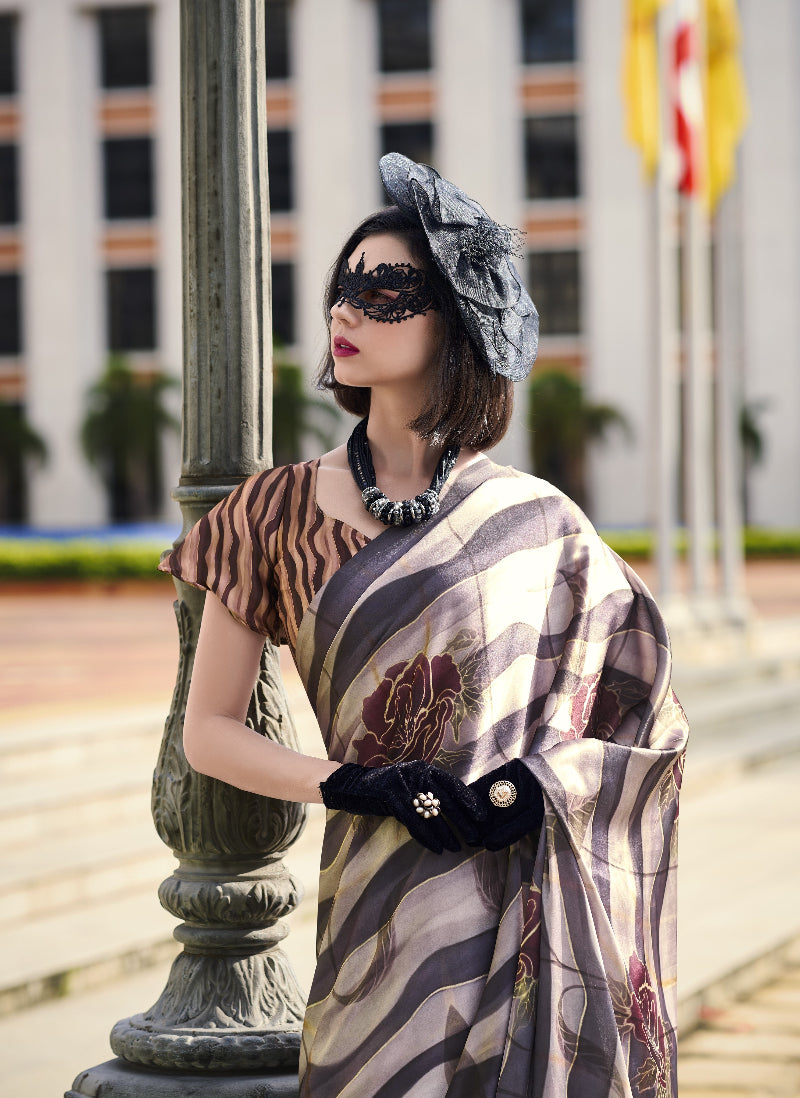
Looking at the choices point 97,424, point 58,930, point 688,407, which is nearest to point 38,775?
point 58,930

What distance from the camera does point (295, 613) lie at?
5.77ft

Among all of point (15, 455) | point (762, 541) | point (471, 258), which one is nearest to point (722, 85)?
point (471, 258)

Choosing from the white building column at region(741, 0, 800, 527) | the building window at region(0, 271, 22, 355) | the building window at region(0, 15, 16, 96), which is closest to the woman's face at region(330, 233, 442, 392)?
the white building column at region(741, 0, 800, 527)

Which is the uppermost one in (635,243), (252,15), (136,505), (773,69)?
(773,69)

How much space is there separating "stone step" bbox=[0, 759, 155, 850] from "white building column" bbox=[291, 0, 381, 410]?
26.9m

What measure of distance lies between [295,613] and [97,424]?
3093cm

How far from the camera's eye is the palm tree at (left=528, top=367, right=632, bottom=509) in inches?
1236

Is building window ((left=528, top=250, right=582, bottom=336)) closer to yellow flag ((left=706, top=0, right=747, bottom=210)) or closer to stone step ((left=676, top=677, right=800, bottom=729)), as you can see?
yellow flag ((left=706, top=0, right=747, bottom=210))

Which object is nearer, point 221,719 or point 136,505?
point 221,719

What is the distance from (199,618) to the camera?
7.54ft

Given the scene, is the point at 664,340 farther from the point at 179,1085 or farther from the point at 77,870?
the point at 179,1085

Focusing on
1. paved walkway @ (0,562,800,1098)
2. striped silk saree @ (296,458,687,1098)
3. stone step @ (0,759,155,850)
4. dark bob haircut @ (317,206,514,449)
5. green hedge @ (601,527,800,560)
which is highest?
dark bob haircut @ (317,206,514,449)

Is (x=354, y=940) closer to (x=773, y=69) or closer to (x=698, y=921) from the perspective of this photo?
(x=698, y=921)

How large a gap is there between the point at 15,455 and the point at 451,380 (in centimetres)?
3297
